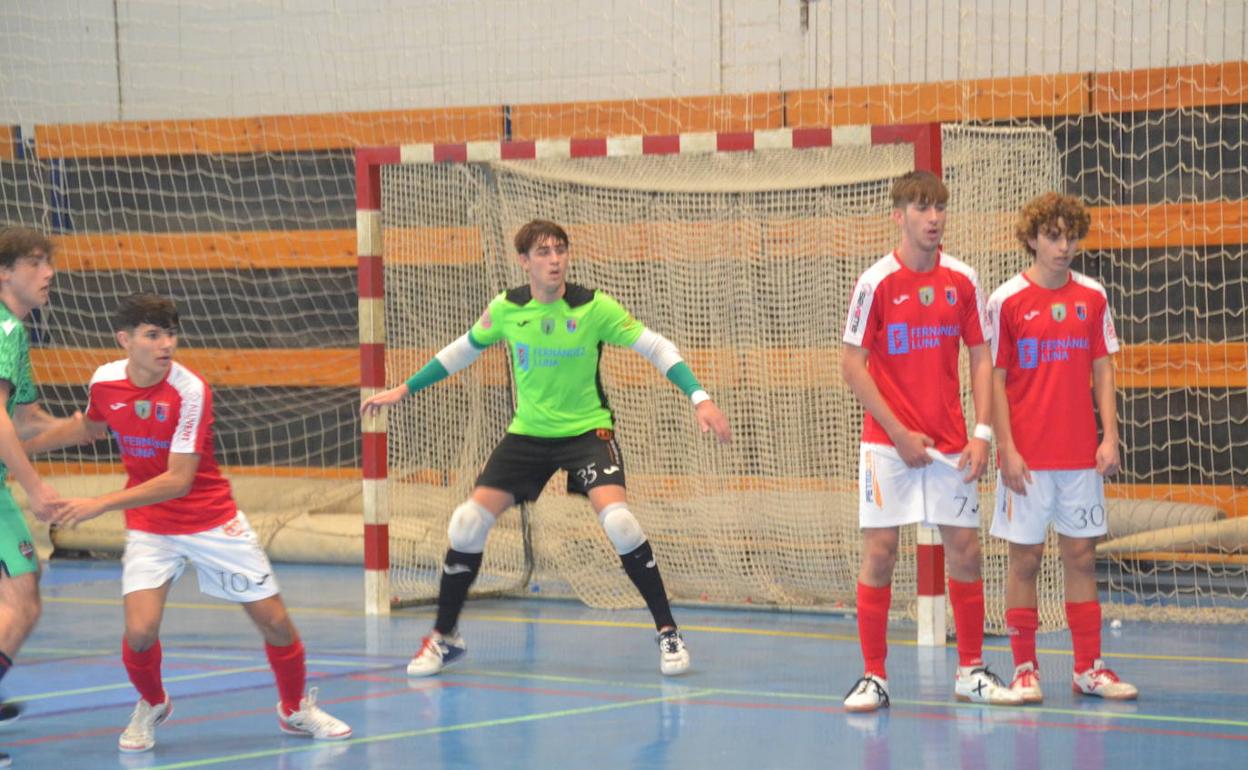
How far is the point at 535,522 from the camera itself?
10180mm

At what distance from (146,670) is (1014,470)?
311 centimetres

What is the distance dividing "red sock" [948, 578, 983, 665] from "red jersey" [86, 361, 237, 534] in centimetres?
267

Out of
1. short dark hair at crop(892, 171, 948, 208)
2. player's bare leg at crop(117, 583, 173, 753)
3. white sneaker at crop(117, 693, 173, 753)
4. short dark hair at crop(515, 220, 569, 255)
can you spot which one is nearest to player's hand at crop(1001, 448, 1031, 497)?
short dark hair at crop(892, 171, 948, 208)

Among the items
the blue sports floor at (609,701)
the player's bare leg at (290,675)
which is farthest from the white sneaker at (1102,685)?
the player's bare leg at (290,675)

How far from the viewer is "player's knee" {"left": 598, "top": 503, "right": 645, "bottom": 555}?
7.29m

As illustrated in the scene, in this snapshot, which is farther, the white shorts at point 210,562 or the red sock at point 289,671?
the red sock at point 289,671

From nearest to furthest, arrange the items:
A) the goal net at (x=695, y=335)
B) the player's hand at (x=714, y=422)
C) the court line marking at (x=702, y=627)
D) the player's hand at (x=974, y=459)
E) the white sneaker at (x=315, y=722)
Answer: the white sneaker at (x=315, y=722) < the player's hand at (x=974, y=459) < the player's hand at (x=714, y=422) < the court line marking at (x=702, y=627) < the goal net at (x=695, y=335)

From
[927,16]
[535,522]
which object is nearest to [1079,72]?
[927,16]

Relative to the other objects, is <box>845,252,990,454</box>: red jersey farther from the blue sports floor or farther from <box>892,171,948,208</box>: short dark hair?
the blue sports floor

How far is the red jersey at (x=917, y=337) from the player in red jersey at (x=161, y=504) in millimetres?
2258

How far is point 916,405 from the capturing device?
20.6 feet

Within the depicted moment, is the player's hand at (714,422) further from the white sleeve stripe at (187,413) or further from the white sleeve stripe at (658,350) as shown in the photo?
the white sleeve stripe at (187,413)

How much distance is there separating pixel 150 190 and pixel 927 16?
6.37 metres

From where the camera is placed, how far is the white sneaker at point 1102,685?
253 inches
